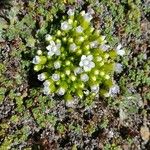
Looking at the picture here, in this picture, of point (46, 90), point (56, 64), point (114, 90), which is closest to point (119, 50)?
point (114, 90)

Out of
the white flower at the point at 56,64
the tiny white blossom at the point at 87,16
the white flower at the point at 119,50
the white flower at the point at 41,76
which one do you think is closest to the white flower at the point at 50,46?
the white flower at the point at 56,64

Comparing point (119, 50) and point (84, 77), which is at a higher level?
point (119, 50)

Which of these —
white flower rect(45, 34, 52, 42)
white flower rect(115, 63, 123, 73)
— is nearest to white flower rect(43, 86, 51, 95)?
white flower rect(45, 34, 52, 42)

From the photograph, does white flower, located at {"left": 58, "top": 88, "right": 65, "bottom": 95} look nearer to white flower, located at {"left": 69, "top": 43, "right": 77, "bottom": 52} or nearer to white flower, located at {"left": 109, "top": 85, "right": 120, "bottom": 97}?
white flower, located at {"left": 69, "top": 43, "right": 77, "bottom": 52}

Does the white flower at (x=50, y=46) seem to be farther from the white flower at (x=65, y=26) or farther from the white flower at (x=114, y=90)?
the white flower at (x=114, y=90)

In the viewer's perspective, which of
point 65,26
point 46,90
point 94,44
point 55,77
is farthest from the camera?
point 94,44

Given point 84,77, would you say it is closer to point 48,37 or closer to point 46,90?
point 46,90

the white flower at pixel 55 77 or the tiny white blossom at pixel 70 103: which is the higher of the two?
the white flower at pixel 55 77

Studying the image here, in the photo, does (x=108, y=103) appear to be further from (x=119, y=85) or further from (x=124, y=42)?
(x=124, y=42)

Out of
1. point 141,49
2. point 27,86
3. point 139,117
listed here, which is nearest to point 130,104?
point 139,117
